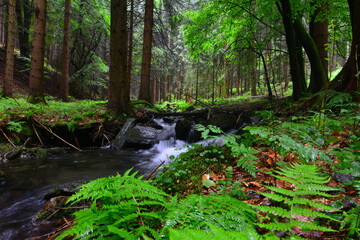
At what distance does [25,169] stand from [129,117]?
4.59 meters

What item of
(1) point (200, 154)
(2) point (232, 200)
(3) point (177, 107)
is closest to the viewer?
(2) point (232, 200)

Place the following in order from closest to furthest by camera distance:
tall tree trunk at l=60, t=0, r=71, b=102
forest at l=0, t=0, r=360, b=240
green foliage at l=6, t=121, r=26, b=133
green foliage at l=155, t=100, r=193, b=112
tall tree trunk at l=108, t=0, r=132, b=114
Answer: forest at l=0, t=0, r=360, b=240 < green foliage at l=6, t=121, r=26, b=133 < tall tree trunk at l=108, t=0, r=132, b=114 < tall tree trunk at l=60, t=0, r=71, b=102 < green foliage at l=155, t=100, r=193, b=112

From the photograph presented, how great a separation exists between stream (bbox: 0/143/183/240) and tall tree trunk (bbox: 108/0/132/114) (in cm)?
263

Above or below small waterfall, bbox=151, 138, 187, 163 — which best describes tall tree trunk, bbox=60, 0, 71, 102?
above

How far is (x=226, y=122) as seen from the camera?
8.15 metres

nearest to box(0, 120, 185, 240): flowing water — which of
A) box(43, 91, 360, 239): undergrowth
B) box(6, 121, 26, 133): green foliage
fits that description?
box(6, 121, 26, 133): green foliage

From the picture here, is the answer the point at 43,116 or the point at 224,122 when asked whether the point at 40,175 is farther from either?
the point at 224,122

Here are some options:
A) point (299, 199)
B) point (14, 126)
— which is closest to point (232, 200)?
point (299, 199)

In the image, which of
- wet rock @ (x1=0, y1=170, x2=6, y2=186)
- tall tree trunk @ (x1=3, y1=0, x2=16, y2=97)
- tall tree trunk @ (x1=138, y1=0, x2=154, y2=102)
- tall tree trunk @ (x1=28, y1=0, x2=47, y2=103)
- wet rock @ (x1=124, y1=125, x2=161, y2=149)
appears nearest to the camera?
wet rock @ (x1=0, y1=170, x2=6, y2=186)

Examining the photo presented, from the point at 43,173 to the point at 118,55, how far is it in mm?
5687

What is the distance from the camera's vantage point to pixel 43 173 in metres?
4.95

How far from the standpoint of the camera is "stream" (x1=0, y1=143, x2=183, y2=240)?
116 inches

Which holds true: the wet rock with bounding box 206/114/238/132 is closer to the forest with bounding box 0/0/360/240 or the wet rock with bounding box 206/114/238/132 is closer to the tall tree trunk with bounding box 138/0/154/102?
the forest with bounding box 0/0/360/240

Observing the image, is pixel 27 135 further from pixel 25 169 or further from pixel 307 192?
pixel 307 192
